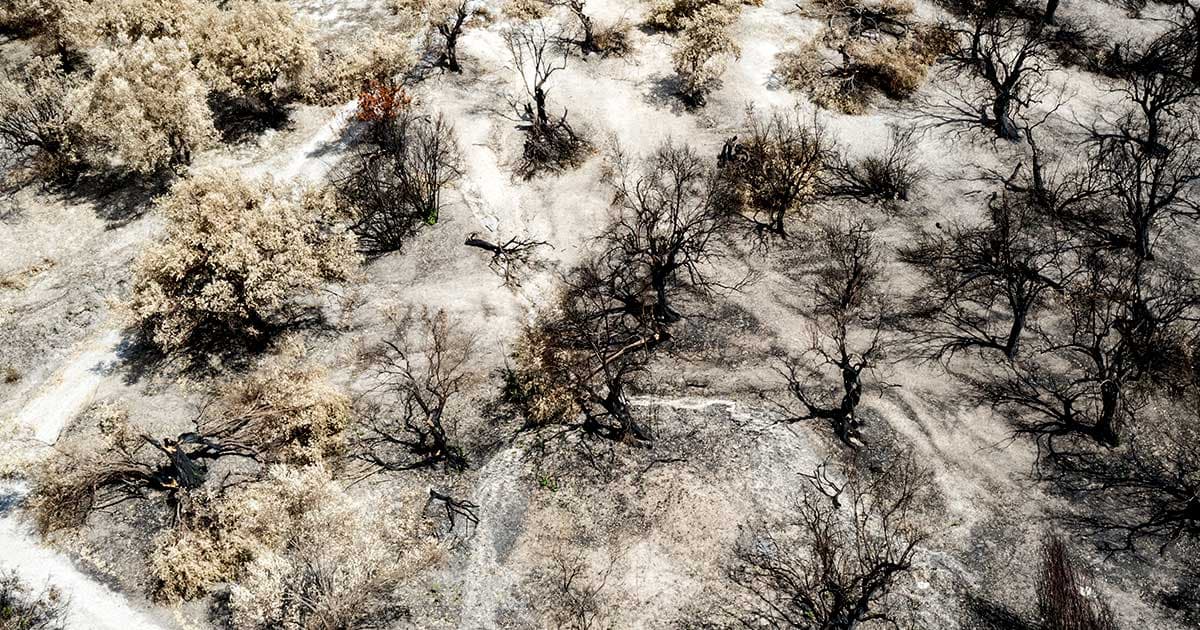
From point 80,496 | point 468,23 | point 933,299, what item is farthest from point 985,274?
point 80,496

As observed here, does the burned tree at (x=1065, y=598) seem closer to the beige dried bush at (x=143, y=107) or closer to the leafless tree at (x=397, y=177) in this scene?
the leafless tree at (x=397, y=177)

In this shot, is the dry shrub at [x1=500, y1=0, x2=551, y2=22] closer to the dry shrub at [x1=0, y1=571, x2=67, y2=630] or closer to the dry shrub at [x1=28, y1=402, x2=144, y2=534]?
the dry shrub at [x1=28, y1=402, x2=144, y2=534]

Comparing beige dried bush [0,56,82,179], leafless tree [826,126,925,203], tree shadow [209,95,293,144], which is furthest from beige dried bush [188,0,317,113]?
leafless tree [826,126,925,203]

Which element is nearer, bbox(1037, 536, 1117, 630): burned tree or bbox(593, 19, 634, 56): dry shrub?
bbox(1037, 536, 1117, 630): burned tree

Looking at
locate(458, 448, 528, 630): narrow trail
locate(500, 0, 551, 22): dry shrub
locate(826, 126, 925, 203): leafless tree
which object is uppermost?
locate(500, 0, 551, 22): dry shrub

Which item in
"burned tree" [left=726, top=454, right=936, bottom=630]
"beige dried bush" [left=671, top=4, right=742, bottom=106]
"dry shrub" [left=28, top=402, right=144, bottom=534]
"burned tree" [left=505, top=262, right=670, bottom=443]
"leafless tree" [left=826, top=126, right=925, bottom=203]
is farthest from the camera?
"beige dried bush" [left=671, top=4, right=742, bottom=106]

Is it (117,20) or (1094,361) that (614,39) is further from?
(1094,361)

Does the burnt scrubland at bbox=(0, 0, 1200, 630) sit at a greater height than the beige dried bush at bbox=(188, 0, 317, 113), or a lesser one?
lesser

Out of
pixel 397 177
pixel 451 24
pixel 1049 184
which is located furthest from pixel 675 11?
Answer: pixel 1049 184
